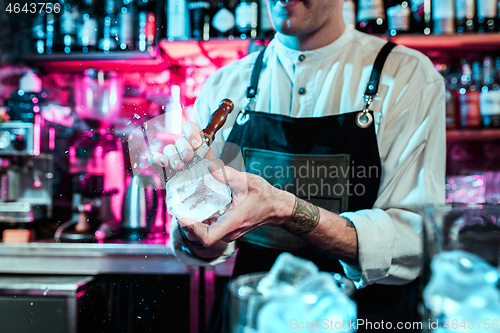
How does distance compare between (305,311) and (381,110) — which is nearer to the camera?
(305,311)

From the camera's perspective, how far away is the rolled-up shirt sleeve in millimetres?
694

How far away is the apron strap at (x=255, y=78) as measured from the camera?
0.85 m

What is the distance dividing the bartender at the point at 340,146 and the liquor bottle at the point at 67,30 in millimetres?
1391

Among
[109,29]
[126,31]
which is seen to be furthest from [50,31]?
[126,31]

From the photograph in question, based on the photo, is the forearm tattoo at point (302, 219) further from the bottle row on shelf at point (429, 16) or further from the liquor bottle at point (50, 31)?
the liquor bottle at point (50, 31)

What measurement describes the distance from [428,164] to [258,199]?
43 cm

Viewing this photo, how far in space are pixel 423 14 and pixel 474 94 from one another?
0.48m

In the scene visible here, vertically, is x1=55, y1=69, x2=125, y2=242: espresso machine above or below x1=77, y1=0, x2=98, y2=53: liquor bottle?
below

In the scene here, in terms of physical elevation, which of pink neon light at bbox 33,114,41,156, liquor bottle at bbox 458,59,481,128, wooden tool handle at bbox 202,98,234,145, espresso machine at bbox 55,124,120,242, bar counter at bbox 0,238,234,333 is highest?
liquor bottle at bbox 458,59,481,128

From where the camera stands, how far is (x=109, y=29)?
6.31ft

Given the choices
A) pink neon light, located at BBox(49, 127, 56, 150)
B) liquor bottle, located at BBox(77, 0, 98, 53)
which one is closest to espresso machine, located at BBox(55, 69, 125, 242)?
pink neon light, located at BBox(49, 127, 56, 150)

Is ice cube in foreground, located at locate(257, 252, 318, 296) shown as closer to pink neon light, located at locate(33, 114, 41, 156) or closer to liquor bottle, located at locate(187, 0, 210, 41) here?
liquor bottle, located at locate(187, 0, 210, 41)

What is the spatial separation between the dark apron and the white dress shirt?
0.13 ft

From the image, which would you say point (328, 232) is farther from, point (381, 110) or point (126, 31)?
point (126, 31)
